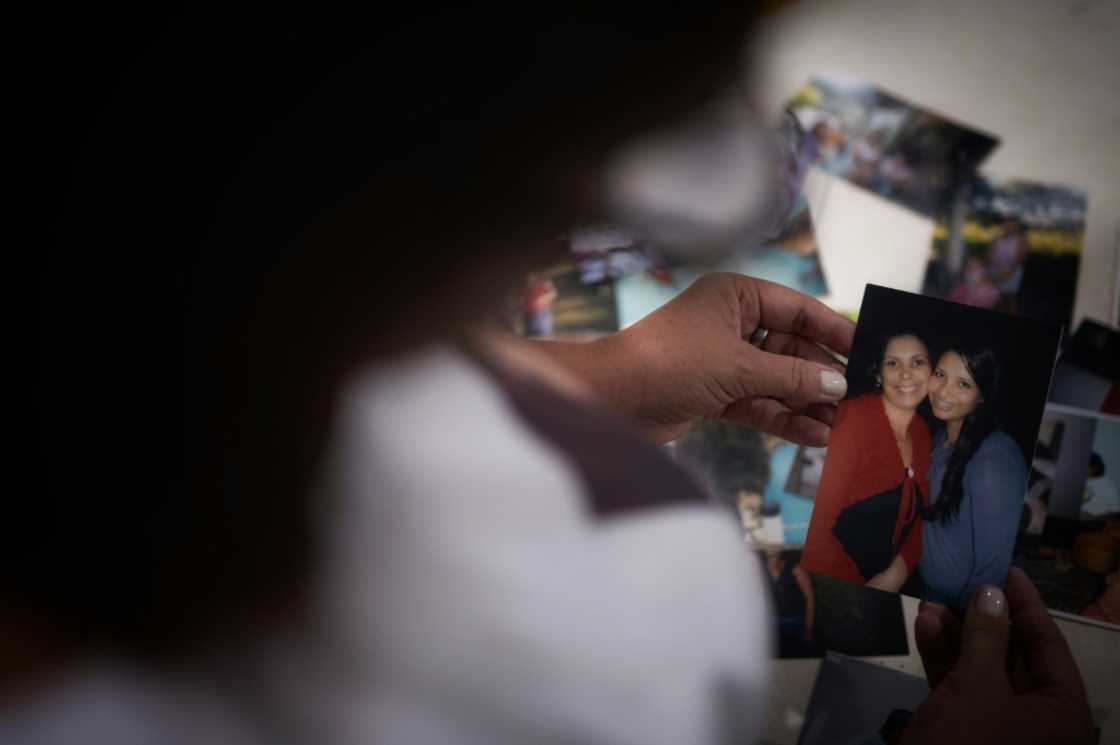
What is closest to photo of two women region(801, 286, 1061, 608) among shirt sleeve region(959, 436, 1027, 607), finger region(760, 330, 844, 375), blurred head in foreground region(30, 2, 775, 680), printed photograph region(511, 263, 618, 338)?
shirt sleeve region(959, 436, 1027, 607)

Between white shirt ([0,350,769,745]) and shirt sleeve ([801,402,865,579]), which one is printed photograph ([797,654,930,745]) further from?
shirt sleeve ([801,402,865,579])

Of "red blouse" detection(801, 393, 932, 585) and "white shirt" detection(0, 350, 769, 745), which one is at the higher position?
"red blouse" detection(801, 393, 932, 585)

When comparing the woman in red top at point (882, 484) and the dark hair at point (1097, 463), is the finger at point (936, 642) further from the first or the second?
the dark hair at point (1097, 463)

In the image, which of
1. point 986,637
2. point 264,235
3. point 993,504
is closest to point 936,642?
point 986,637

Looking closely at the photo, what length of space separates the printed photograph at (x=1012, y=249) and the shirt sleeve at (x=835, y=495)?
315mm

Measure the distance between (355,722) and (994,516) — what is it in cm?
78

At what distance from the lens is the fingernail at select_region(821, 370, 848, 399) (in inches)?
29.4

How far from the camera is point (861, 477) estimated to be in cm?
73

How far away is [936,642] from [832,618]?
0.13m

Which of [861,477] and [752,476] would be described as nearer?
[861,477]

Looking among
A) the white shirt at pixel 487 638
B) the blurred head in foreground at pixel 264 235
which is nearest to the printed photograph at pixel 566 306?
the blurred head in foreground at pixel 264 235

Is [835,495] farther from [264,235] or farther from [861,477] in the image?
[264,235]

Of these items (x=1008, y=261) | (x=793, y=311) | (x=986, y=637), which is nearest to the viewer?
(x=986, y=637)

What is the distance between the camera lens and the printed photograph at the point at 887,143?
3.13 feet
